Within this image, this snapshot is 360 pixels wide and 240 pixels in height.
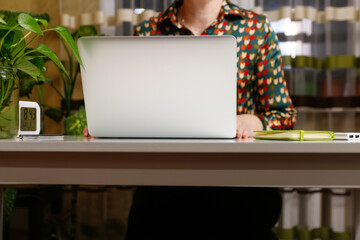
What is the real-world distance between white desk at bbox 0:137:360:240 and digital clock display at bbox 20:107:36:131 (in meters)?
0.23

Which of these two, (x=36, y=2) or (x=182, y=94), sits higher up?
(x=36, y=2)

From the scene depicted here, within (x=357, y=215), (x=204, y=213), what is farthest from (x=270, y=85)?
(x=357, y=215)

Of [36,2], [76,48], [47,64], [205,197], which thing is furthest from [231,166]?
[36,2]

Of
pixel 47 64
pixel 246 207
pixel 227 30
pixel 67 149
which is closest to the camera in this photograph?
pixel 67 149

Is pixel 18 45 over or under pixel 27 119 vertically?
over

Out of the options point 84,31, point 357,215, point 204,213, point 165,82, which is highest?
point 84,31

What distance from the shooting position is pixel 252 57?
1547 mm

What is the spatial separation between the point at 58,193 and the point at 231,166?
2039mm

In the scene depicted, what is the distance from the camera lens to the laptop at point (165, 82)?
2.20 feet

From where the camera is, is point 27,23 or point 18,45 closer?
point 27,23

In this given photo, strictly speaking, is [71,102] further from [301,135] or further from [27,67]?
[301,135]

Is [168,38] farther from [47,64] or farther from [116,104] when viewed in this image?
[47,64]

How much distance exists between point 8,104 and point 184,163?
408mm

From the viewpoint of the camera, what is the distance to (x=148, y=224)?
1232 millimetres
